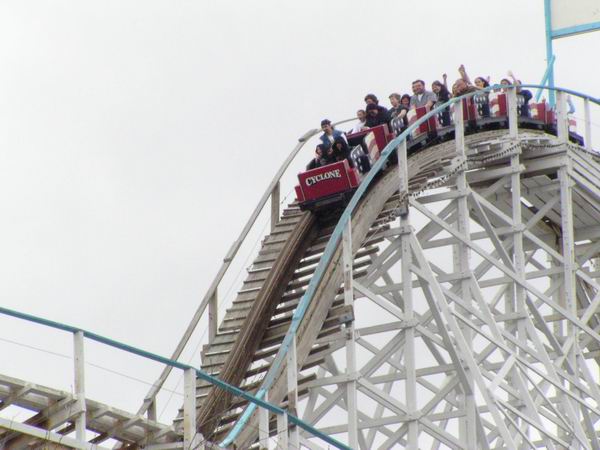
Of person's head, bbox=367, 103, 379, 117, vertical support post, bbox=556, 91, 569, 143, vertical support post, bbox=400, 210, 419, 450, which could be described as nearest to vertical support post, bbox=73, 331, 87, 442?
vertical support post, bbox=400, 210, 419, 450

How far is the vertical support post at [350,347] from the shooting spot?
63.2ft

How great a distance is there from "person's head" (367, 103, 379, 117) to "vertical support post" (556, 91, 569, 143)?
2.49m

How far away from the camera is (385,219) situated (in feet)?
69.6

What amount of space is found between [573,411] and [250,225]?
4.71 meters

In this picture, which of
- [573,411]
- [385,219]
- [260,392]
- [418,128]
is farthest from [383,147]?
[260,392]

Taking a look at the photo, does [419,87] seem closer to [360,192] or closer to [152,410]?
[360,192]

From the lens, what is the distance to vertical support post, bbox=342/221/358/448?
19250mm

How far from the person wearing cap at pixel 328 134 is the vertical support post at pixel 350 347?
3507mm

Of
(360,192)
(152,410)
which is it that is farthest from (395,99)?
(152,410)

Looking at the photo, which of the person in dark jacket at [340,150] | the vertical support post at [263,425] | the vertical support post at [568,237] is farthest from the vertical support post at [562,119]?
the vertical support post at [263,425]

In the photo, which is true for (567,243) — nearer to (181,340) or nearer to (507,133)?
(507,133)

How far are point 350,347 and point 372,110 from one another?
546 centimetres

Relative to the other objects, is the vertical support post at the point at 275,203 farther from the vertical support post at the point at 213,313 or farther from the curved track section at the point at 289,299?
the vertical support post at the point at 213,313

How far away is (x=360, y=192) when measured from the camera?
19.6m
